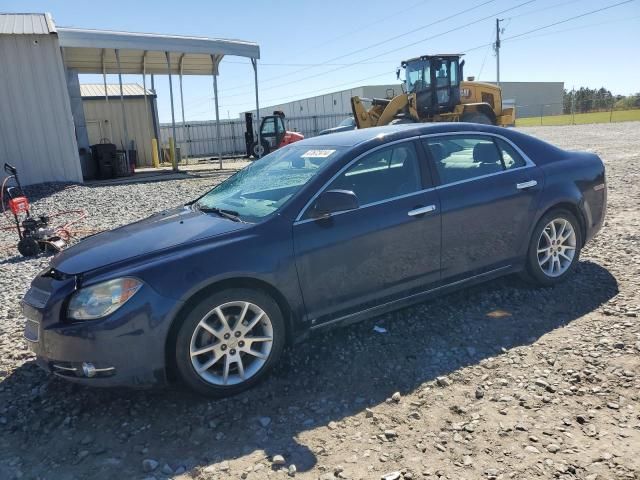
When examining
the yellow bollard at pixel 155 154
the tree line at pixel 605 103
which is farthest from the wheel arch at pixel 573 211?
the tree line at pixel 605 103

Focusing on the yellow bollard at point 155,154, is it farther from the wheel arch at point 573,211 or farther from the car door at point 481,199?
the wheel arch at point 573,211

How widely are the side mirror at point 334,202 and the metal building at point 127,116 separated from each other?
2249cm

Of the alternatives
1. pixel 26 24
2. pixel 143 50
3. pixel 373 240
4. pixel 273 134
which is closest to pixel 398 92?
pixel 273 134

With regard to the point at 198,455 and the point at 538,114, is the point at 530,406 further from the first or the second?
the point at 538,114

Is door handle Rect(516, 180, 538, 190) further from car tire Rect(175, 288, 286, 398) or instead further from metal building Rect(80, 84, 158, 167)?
metal building Rect(80, 84, 158, 167)

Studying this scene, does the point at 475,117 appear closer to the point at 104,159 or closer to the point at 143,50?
the point at 143,50

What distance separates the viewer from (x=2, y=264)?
259 inches

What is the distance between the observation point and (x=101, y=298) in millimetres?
2947

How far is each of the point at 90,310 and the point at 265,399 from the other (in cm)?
120

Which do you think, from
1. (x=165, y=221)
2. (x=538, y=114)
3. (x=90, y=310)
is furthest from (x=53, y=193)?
(x=538, y=114)

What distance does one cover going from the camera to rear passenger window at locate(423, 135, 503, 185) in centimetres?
406

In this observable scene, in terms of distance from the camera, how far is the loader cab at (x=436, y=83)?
55.7 ft

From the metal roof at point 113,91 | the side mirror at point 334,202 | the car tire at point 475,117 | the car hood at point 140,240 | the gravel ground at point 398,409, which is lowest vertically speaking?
the gravel ground at point 398,409

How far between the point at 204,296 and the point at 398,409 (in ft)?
4.48
